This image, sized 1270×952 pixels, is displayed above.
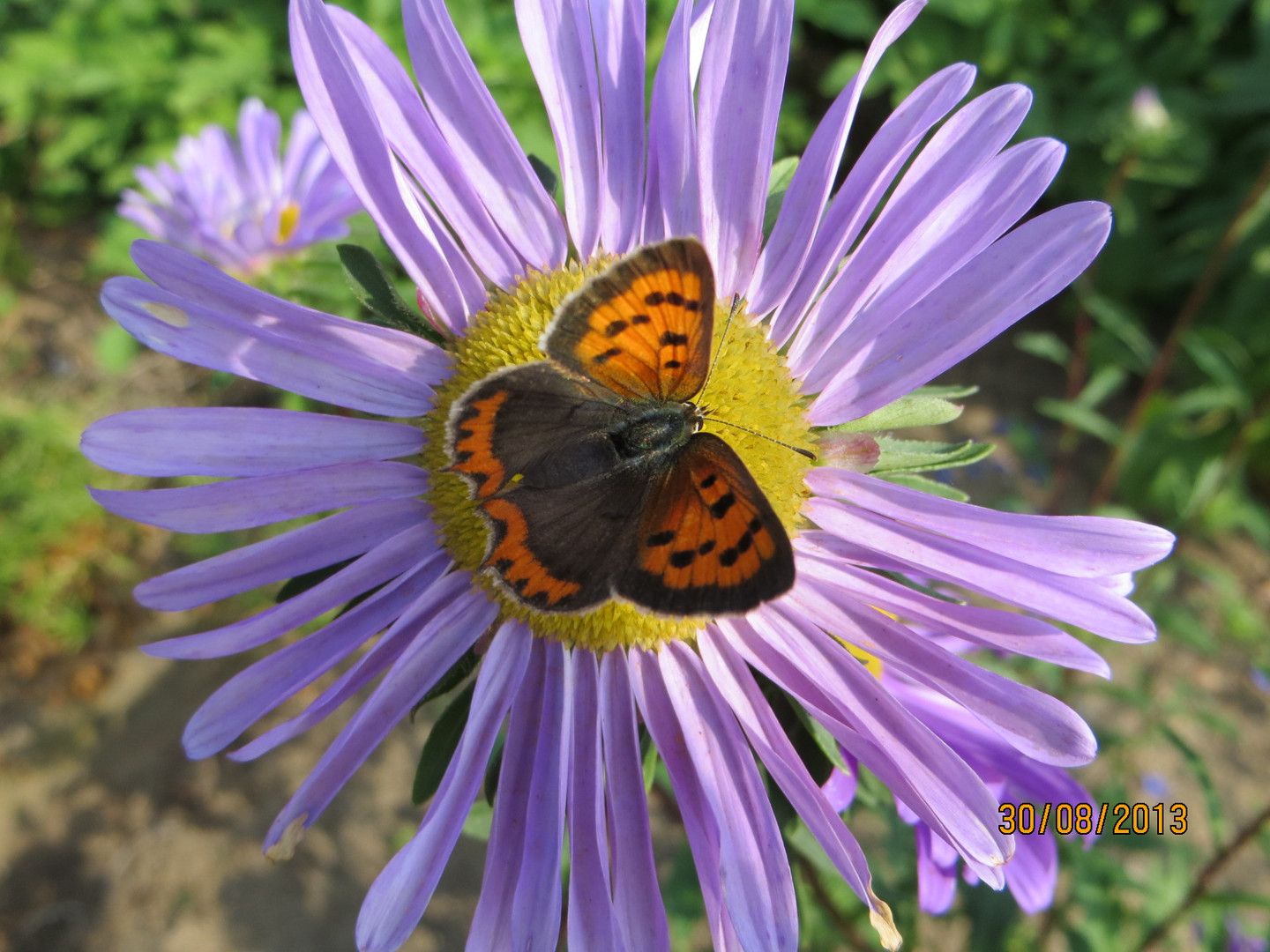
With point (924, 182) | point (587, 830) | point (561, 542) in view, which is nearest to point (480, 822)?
point (587, 830)

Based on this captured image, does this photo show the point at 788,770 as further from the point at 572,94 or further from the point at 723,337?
the point at 572,94

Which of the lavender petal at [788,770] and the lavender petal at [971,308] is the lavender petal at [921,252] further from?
the lavender petal at [788,770]

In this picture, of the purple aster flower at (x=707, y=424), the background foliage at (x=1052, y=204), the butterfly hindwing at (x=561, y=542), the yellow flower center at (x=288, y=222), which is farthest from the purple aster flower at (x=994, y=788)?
the yellow flower center at (x=288, y=222)

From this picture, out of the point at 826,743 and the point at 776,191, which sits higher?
the point at 776,191

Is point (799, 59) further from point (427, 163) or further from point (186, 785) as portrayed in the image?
point (186, 785)

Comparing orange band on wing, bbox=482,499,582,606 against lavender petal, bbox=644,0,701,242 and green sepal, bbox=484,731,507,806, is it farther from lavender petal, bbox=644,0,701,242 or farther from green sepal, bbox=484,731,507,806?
lavender petal, bbox=644,0,701,242

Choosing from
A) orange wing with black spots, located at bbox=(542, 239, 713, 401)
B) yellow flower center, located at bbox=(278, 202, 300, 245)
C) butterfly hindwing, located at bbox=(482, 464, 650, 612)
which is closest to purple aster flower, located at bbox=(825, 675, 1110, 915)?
butterfly hindwing, located at bbox=(482, 464, 650, 612)
